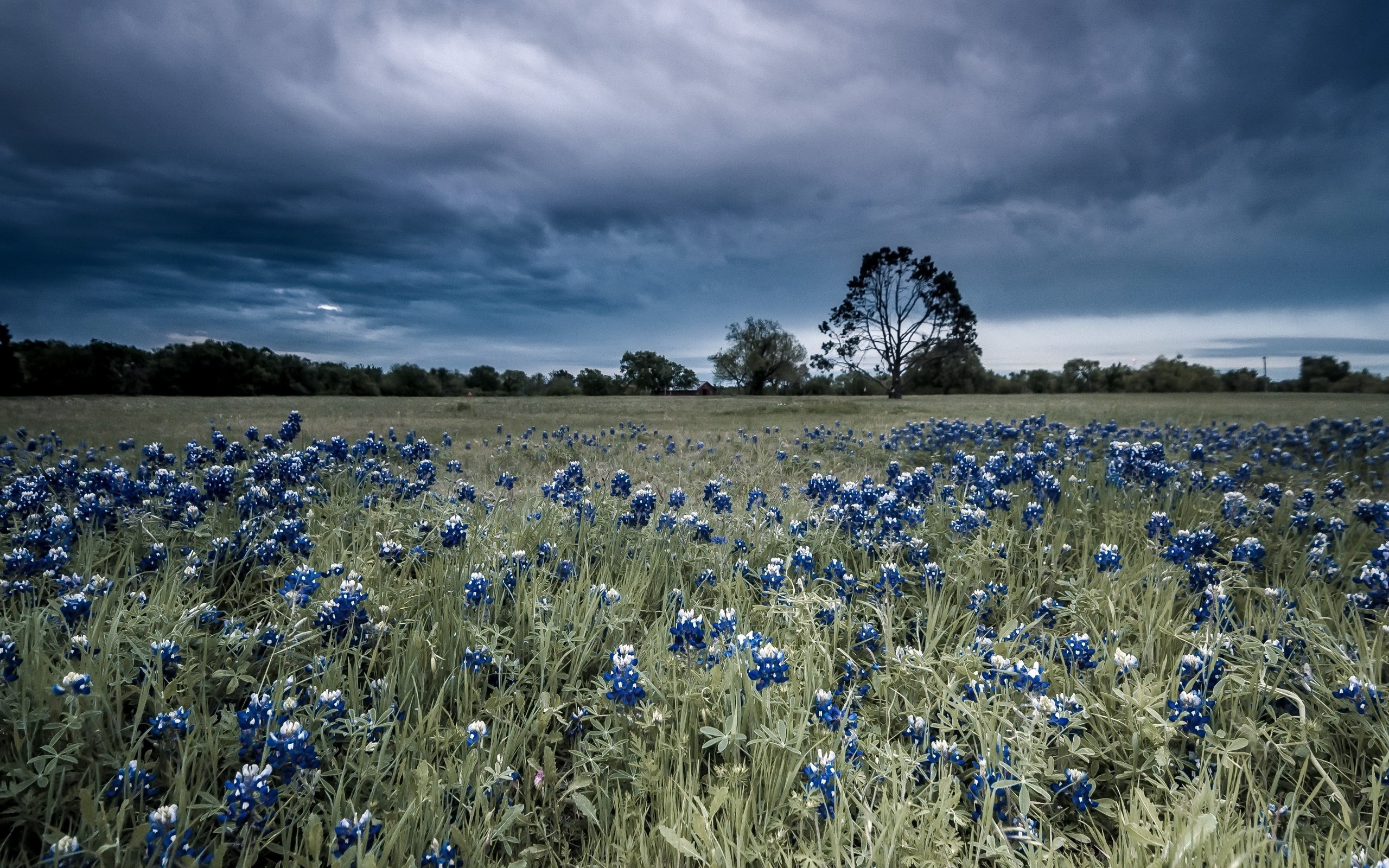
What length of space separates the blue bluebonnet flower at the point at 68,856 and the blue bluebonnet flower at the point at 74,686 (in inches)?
23.8

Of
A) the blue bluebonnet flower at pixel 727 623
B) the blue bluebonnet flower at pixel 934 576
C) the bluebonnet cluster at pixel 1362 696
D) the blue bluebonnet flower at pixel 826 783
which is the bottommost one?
the blue bluebonnet flower at pixel 826 783

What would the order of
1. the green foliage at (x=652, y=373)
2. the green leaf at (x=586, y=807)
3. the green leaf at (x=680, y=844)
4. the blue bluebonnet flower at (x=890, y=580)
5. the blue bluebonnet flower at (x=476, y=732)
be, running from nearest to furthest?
the green leaf at (x=680, y=844) → the green leaf at (x=586, y=807) → the blue bluebonnet flower at (x=476, y=732) → the blue bluebonnet flower at (x=890, y=580) → the green foliage at (x=652, y=373)

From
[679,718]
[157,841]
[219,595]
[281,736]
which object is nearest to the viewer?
[157,841]

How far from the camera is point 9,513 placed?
4.29m

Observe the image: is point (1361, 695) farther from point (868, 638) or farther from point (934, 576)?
point (868, 638)

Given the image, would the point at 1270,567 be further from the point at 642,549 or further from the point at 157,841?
the point at 157,841

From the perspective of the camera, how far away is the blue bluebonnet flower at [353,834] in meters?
1.86

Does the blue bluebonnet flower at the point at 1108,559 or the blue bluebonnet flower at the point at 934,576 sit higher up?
the blue bluebonnet flower at the point at 1108,559

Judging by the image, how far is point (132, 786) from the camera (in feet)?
6.81

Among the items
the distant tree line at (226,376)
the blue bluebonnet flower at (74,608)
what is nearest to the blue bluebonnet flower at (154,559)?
the blue bluebonnet flower at (74,608)

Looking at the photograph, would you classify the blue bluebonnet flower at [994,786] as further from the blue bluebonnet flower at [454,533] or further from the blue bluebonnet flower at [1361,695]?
the blue bluebonnet flower at [454,533]

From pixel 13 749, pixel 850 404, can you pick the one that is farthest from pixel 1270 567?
pixel 850 404

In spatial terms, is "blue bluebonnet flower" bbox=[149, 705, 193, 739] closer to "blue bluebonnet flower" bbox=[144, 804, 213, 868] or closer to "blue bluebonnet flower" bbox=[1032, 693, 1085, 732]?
"blue bluebonnet flower" bbox=[144, 804, 213, 868]

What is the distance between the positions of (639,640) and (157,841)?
79.2 inches
